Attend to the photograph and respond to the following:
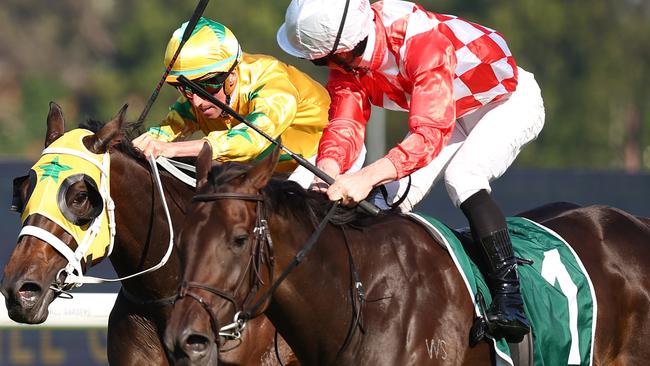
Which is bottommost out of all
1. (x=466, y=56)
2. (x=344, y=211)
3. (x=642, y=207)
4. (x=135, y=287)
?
(x=642, y=207)

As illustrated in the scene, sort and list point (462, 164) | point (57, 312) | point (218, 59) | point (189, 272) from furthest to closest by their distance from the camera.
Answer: point (57, 312)
point (218, 59)
point (462, 164)
point (189, 272)

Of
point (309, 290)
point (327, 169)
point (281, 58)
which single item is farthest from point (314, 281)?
point (281, 58)

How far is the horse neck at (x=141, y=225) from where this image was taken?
4406mm

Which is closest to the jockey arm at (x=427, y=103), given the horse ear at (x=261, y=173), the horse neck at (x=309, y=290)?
the horse neck at (x=309, y=290)

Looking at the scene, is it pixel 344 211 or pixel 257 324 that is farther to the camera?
pixel 257 324

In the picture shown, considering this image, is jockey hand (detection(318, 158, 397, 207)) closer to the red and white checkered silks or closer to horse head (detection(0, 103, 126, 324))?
the red and white checkered silks

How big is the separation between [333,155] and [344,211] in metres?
0.41

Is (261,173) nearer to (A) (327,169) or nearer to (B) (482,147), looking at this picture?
(A) (327,169)

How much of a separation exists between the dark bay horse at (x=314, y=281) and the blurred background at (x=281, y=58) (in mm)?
20839

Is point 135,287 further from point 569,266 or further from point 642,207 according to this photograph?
point 642,207

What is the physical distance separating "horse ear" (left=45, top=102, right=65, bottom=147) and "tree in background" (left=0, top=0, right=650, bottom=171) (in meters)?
22.8

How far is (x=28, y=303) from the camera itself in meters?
3.99

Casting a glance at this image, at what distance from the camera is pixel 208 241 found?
339 centimetres

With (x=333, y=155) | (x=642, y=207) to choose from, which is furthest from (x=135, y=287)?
(x=642, y=207)
